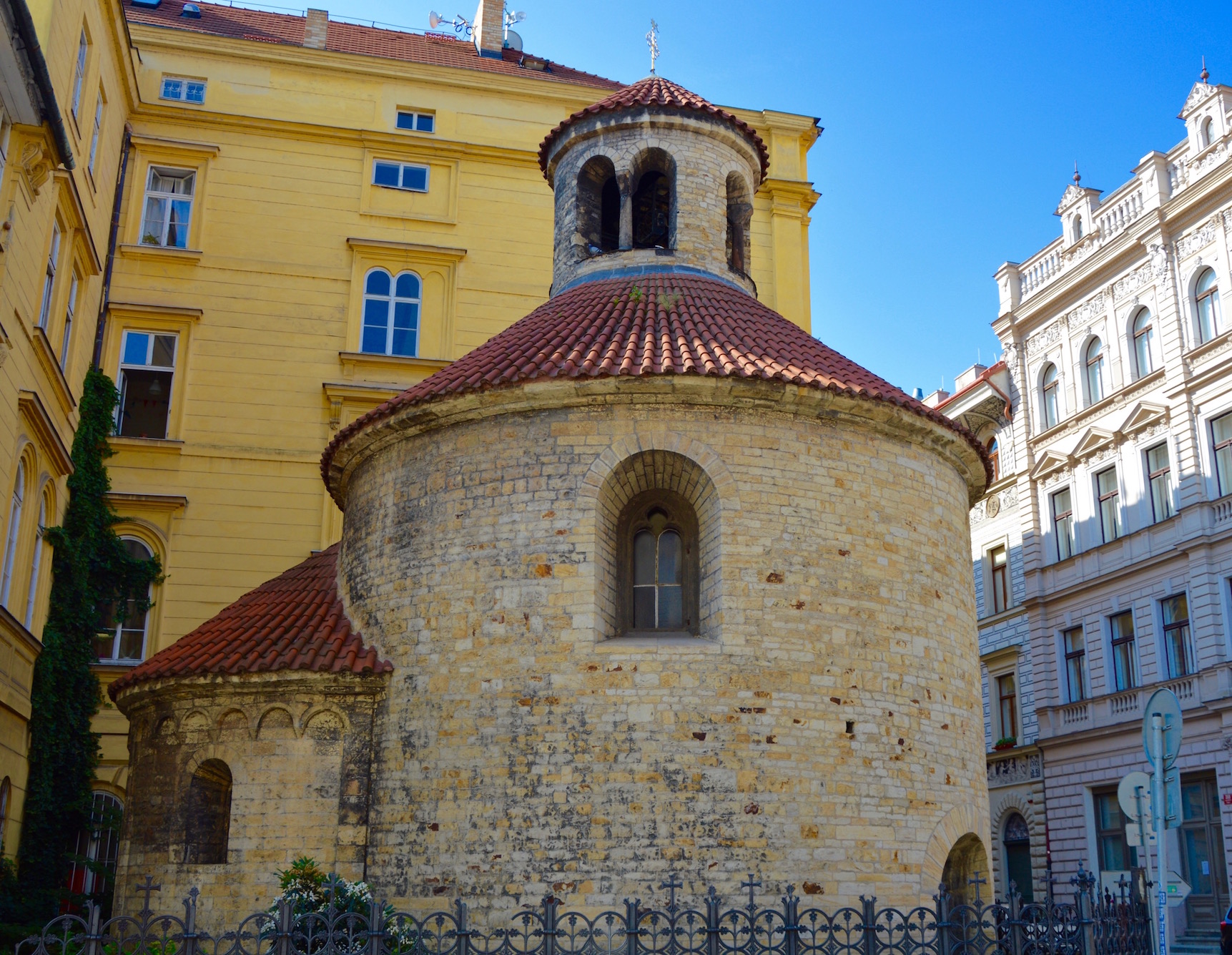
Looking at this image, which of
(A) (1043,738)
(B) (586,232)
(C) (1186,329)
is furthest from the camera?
(A) (1043,738)

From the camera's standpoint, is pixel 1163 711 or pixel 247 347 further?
pixel 247 347

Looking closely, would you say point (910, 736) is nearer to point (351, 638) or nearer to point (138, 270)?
point (351, 638)

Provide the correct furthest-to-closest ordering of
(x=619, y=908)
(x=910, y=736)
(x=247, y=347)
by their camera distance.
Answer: (x=247, y=347), (x=910, y=736), (x=619, y=908)

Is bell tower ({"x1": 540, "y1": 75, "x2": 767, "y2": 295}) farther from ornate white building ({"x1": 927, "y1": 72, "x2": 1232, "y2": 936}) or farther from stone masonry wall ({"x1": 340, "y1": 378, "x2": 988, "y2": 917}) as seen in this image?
ornate white building ({"x1": 927, "y1": 72, "x2": 1232, "y2": 936})

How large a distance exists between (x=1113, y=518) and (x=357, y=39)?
20.3 m

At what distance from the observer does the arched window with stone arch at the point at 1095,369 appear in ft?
92.3

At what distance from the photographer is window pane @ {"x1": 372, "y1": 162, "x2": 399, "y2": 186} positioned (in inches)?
963

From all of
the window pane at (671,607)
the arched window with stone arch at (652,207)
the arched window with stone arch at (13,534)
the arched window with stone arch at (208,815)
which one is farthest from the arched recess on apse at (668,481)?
the arched window with stone arch at (13,534)

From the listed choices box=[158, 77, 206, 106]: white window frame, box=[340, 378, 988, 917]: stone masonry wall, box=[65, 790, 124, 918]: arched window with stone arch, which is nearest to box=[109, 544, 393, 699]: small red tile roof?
box=[340, 378, 988, 917]: stone masonry wall

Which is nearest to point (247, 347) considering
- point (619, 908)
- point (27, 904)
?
point (27, 904)

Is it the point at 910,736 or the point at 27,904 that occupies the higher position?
the point at 910,736

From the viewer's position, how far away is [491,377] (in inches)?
527

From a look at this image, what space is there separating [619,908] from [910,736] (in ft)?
11.8

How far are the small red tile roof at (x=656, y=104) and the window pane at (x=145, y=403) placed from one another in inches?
343
